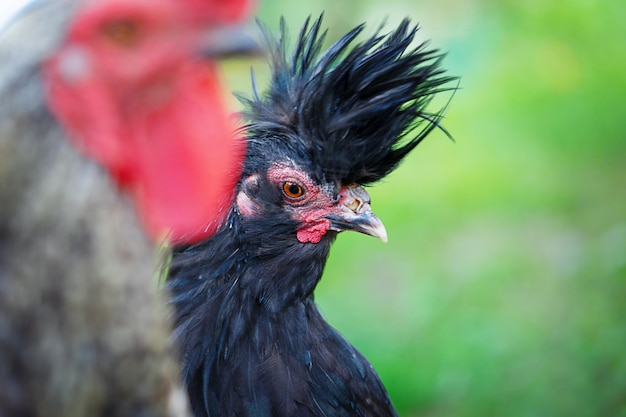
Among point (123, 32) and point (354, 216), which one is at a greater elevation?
point (123, 32)

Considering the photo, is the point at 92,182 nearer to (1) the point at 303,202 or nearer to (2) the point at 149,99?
(2) the point at 149,99

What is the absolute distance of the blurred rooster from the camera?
153 cm

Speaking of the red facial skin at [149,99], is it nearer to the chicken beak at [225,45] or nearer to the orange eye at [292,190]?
the chicken beak at [225,45]

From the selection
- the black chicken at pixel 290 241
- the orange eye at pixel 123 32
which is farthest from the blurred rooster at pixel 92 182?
the black chicken at pixel 290 241

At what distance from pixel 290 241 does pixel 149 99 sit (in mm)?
1085

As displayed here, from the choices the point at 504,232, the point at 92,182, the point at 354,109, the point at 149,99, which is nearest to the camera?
the point at 92,182

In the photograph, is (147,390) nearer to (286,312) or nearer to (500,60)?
(286,312)

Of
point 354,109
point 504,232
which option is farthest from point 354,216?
point 504,232

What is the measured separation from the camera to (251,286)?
8.64 feet

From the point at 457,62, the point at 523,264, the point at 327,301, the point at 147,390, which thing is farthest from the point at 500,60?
the point at 147,390

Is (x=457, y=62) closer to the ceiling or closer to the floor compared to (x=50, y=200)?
closer to the ceiling

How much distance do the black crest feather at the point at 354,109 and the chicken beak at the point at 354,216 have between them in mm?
66

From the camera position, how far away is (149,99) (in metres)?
1.67

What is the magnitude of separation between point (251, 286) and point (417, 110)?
2.86ft
